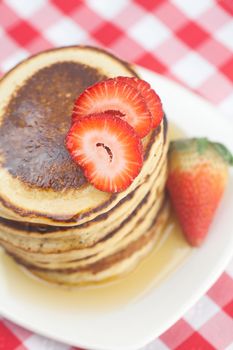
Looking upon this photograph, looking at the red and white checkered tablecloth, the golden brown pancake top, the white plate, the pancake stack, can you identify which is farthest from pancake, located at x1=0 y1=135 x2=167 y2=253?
the red and white checkered tablecloth

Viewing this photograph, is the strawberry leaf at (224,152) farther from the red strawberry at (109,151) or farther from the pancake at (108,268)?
the red strawberry at (109,151)

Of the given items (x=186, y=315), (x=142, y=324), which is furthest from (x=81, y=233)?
(x=186, y=315)

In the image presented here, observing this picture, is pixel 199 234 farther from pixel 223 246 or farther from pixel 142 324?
pixel 142 324

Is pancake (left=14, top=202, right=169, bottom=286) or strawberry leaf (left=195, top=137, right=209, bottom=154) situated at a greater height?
strawberry leaf (left=195, top=137, right=209, bottom=154)

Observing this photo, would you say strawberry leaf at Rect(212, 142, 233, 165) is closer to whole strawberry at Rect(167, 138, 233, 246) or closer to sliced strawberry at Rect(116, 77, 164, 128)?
whole strawberry at Rect(167, 138, 233, 246)

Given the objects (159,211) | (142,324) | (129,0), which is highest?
(129,0)

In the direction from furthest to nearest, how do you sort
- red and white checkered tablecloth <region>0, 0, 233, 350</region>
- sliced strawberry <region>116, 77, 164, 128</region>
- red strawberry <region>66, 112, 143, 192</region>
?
red and white checkered tablecloth <region>0, 0, 233, 350</region> < sliced strawberry <region>116, 77, 164, 128</region> < red strawberry <region>66, 112, 143, 192</region>

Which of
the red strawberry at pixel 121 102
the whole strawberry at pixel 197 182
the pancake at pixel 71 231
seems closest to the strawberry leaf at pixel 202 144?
the whole strawberry at pixel 197 182
